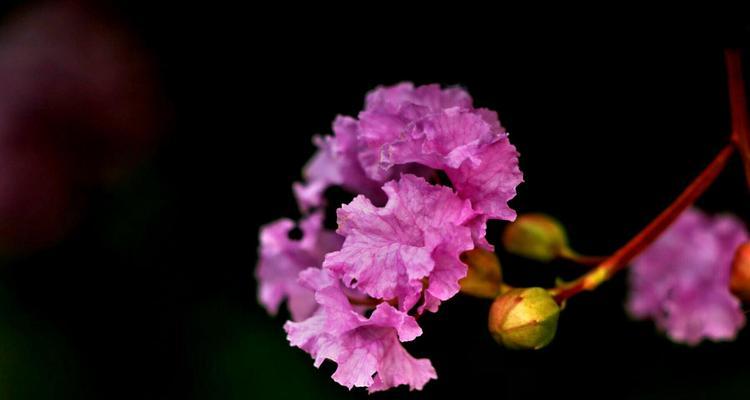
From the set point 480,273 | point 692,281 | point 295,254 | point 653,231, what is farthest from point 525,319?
point 692,281

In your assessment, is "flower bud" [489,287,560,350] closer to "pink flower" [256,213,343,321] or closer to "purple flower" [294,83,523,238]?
"purple flower" [294,83,523,238]

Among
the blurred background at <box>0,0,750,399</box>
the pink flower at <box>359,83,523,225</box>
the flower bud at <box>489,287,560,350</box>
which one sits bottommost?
the blurred background at <box>0,0,750,399</box>

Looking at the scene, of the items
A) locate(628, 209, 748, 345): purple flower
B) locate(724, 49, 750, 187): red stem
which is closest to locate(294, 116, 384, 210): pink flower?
locate(724, 49, 750, 187): red stem

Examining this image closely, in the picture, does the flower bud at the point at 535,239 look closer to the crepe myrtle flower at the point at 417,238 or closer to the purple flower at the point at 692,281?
the crepe myrtle flower at the point at 417,238

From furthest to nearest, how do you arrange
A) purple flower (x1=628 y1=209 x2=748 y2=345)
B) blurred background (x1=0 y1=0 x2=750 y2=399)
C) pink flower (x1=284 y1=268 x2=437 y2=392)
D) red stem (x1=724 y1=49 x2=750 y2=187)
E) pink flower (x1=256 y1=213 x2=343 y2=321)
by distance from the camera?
Answer: blurred background (x1=0 y1=0 x2=750 y2=399) → purple flower (x1=628 y1=209 x2=748 y2=345) → pink flower (x1=256 y1=213 x2=343 y2=321) → red stem (x1=724 y1=49 x2=750 y2=187) → pink flower (x1=284 y1=268 x2=437 y2=392)

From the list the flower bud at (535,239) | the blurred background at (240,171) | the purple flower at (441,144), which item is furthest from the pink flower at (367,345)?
the blurred background at (240,171)

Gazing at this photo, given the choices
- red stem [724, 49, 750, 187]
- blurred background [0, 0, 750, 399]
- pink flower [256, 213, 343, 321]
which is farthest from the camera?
blurred background [0, 0, 750, 399]

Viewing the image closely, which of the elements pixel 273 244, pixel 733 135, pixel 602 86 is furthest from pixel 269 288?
pixel 602 86
